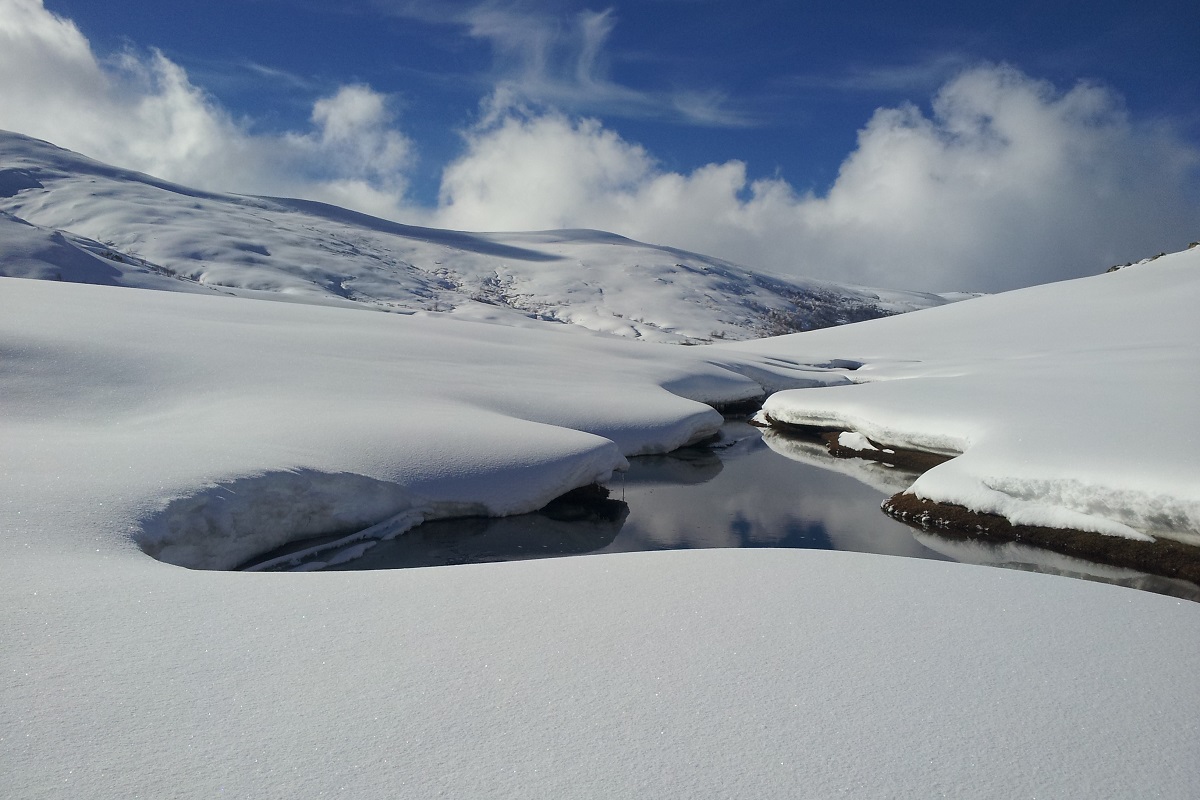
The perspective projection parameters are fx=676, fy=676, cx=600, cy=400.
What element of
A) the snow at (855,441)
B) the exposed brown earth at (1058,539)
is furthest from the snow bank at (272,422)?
the exposed brown earth at (1058,539)

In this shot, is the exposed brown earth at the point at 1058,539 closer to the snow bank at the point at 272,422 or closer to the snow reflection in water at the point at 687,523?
the snow reflection in water at the point at 687,523

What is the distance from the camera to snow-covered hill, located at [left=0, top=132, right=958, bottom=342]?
70188mm

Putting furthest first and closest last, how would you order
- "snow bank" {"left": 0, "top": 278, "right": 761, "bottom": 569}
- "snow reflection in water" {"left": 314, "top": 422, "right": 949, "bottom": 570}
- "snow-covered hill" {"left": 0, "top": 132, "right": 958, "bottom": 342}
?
"snow-covered hill" {"left": 0, "top": 132, "right": 958, "bottom": 342} < "snow reflection in water" {"left": 314, "top": 422, "right": 949, "bottom": 570} < "snow bank" {"left": 0, "top": 278, "right": 761, "bottom": 569}

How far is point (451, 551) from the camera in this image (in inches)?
287

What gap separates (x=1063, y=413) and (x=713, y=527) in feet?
18.7

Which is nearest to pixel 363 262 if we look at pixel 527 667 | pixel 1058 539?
pixel 1058 539

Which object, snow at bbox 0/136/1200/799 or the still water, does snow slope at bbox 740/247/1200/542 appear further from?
the still water

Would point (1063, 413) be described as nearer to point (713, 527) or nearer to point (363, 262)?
point (713, 527)

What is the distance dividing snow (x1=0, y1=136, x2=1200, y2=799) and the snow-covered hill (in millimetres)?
43234

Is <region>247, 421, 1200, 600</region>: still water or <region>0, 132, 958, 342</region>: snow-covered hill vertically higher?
<region>0, 132, 958, 342</region>: snow-covered hill

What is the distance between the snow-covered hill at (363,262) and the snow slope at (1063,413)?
42.6m

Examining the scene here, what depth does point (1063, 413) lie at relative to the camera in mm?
9984

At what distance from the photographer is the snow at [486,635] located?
7.52 ft

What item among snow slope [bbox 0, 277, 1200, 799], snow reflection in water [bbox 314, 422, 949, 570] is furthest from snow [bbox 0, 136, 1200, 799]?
snow reflection in water [bbox 314, 422, 949, 570]
